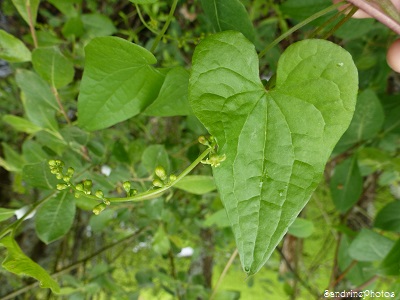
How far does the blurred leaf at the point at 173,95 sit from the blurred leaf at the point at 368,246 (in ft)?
1.19

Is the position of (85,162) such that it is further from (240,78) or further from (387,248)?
(387,248)

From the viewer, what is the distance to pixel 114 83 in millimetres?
416

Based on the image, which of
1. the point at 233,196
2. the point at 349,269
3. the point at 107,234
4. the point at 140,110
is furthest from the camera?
the point at 107,234

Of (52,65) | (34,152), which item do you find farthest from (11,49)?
(34,152)

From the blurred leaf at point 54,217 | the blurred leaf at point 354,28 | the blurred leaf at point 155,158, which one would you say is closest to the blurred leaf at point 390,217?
the blurred leaf at point 354,28

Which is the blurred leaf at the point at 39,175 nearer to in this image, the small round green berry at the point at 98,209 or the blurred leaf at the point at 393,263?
the small round green berry at the point at 98,209

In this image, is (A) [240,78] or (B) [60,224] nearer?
(A) [240,78]

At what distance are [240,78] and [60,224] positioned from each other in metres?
0.29

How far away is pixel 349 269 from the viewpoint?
737 mm

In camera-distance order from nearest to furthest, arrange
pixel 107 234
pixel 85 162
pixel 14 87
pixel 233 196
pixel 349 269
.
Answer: pixel 233 196 < pixel 85 162 < pixel 349 269 < pixel 14 87 < pixel 107 234

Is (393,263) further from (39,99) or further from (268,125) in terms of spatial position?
(39,99)

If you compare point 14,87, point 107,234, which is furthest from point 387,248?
point 14,87

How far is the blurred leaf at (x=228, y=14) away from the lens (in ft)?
1.29

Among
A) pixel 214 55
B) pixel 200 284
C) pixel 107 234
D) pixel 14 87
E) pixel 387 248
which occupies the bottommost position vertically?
pixel 107 234
